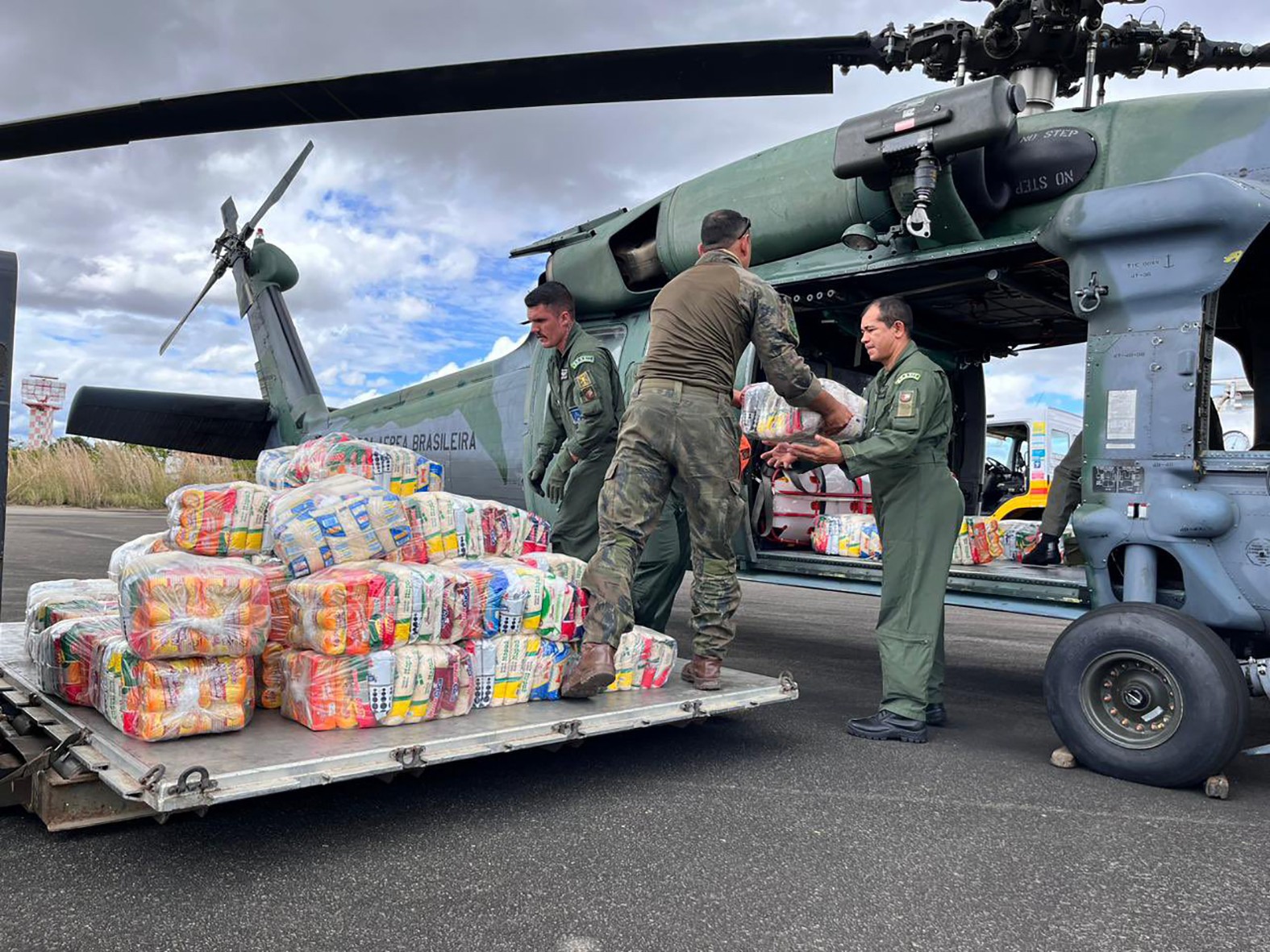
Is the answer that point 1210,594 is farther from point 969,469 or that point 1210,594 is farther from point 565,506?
point 969,469

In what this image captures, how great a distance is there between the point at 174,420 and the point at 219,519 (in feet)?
22.7

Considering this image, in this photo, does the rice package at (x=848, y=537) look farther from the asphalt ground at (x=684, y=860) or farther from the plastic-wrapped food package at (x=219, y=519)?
the plastic-wrapped food package at (x=219, y=519)

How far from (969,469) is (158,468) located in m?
19.8

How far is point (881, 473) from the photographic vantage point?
4.24 meters

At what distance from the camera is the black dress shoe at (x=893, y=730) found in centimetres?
402

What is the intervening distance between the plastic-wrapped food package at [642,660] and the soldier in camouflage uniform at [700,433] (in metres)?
0.12

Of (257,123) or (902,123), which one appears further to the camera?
(902,123)

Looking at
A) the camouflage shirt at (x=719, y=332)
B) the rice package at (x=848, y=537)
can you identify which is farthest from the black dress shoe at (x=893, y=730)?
the rice package at (x=848, y=537)

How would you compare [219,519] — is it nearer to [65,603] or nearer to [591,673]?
[65,603]

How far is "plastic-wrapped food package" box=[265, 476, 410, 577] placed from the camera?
126 inches

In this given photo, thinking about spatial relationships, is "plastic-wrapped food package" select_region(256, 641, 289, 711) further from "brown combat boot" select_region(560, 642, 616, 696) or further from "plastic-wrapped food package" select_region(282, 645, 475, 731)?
"brown combat boot" select_region(560, 642, 616, 696)

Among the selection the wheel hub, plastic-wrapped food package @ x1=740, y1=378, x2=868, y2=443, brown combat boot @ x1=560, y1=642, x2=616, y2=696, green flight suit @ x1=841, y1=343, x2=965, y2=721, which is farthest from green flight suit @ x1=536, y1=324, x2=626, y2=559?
the wheel hub

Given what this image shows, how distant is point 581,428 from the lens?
488 centimetres

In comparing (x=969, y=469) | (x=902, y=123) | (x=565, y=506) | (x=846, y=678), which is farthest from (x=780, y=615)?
(x=902, y=123)
